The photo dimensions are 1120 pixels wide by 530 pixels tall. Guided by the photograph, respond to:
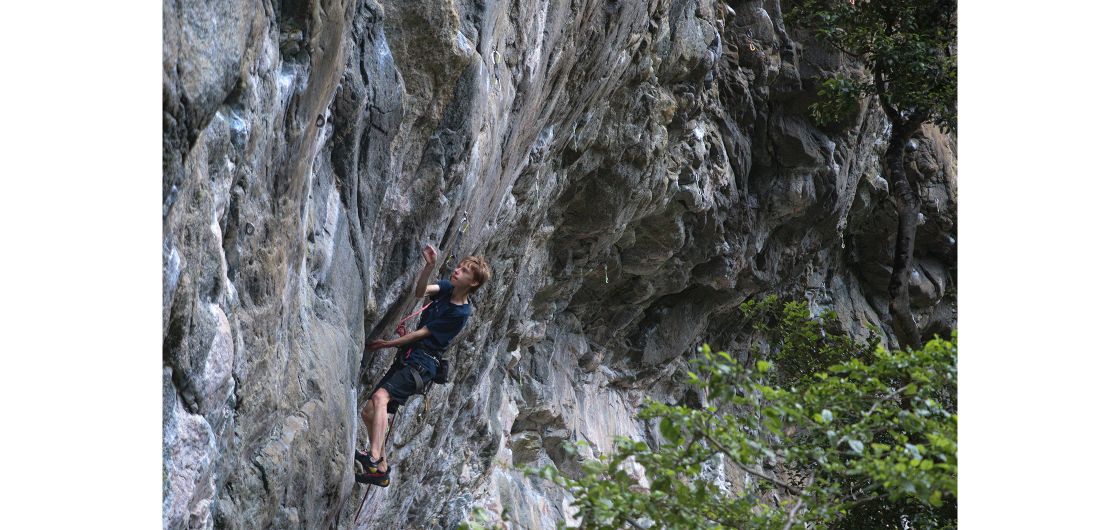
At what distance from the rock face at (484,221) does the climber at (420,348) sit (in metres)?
0.35

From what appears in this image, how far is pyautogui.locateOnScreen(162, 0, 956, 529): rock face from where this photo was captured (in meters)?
4.95

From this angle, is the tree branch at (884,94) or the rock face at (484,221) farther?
the tree branch at (884,94)

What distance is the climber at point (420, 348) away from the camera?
8016 mm

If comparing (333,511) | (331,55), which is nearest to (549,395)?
(333,511)

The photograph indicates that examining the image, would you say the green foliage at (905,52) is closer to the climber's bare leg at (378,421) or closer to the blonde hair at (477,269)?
the blonde hair at (477,269)

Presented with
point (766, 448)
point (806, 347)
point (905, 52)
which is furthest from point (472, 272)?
point (905, 52)

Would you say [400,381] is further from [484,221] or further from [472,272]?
[484,221]

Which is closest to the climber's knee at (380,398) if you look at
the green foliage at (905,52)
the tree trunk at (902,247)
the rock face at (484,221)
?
the rock face at (484,221)

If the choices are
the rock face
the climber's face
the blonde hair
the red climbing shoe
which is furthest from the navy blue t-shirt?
the red climbing shoe

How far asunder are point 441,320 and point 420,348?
312mm

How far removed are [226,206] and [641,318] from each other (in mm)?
14307

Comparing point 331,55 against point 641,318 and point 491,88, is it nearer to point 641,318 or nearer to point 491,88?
point 491,88

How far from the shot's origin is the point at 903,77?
12.7m

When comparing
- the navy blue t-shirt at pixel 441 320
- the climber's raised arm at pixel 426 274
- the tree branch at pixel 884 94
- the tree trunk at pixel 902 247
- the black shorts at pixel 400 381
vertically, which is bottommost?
the black shorts at pixel 400 381
